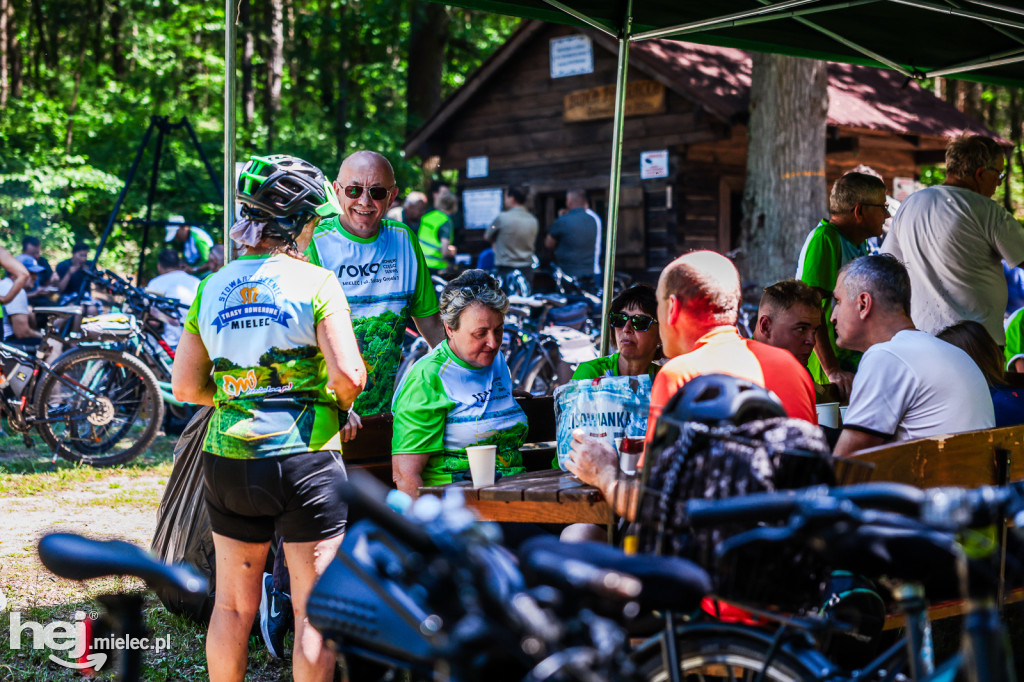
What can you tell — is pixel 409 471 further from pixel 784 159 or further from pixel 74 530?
pixel 784 159

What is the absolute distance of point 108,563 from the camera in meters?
1.82

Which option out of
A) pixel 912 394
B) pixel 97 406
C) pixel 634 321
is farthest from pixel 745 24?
pixel 97 406

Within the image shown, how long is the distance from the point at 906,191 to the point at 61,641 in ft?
40.5

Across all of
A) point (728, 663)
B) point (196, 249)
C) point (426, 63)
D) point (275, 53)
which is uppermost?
point (275, 53)

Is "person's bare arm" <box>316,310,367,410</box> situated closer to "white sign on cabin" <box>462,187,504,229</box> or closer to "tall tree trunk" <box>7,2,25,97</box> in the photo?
"white sign on cabin" <box>462,187,504,229</box>

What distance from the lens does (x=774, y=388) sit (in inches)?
112

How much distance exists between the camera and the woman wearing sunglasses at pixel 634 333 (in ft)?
12.9

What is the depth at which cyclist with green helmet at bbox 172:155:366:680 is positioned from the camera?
9.45 feet

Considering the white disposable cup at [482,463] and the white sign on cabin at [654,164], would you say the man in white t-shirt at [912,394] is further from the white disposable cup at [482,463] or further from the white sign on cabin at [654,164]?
the white sign on cabin at [654,164]

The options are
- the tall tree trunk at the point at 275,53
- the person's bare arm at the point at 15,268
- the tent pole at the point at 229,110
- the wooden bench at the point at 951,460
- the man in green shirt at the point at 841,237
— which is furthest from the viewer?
the tall tree trunk at the point at 275,53

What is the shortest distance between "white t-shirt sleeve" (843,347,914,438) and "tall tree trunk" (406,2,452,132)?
16577 millimetres

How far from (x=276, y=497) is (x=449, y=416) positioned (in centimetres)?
102

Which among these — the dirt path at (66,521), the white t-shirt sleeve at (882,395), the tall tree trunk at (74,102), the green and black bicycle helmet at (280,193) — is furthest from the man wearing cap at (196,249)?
the tall tree trunk at (74,102)

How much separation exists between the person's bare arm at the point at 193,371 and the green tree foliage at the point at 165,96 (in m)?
14.3
